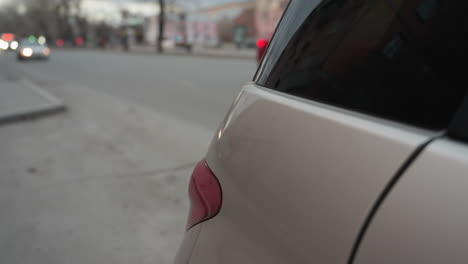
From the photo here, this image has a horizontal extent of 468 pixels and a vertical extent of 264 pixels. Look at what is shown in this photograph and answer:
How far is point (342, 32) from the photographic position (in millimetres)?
1000

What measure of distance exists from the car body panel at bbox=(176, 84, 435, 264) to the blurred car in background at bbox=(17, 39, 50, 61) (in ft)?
82.9

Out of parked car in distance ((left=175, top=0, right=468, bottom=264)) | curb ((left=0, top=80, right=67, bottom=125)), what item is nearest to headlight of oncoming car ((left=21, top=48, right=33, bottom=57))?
curb ((left=0, top=80, right=67, bottom=125))

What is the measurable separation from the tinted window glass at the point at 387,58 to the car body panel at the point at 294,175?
47mm

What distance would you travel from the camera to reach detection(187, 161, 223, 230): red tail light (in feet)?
3.96

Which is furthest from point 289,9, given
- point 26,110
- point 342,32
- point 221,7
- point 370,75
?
point 221,7

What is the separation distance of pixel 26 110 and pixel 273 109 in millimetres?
6626

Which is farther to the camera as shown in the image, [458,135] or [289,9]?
[289,9]

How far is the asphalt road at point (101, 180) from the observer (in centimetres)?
273

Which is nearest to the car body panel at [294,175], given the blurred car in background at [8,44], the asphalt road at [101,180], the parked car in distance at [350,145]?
the parked car in distance at [350,145]

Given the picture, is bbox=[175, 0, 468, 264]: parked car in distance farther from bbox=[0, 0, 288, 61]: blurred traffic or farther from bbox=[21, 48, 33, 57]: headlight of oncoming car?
bbox=[0, 0, 288, 61]: blurred traffic

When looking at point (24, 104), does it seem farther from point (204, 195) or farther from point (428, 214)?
point (428, 214)

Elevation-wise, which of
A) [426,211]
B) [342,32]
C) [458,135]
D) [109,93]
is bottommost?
Result: [109,93]

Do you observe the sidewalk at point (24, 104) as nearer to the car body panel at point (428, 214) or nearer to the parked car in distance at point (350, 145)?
the parked car in distance at point (350, 145)

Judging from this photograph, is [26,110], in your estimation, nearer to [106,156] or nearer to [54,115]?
[54,115]
